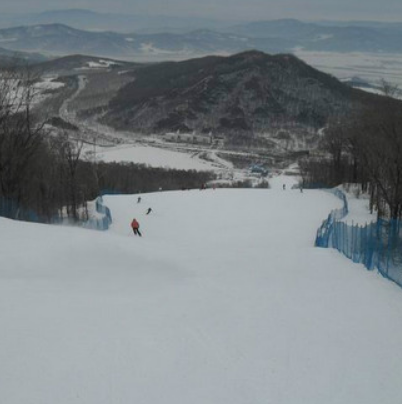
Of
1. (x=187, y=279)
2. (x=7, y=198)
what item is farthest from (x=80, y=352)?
(x=7, y=198)

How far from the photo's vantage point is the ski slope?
8.59m

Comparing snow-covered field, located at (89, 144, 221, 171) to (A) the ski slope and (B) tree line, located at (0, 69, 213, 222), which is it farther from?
(A) the ski slope

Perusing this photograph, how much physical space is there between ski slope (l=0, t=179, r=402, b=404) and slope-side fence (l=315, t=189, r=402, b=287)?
711 mm

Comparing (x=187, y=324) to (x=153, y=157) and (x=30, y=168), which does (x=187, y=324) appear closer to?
(x=30, y=168)

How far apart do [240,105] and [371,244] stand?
6824 inches

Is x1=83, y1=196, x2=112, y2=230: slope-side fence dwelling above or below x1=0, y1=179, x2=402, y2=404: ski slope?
below

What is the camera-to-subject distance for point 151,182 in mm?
86688

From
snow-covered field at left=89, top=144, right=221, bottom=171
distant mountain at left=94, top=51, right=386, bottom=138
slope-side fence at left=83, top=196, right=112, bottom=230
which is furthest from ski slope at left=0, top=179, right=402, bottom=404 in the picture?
distant mountain at left=94, top=51, right=386, bottom=138

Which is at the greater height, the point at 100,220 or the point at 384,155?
the point at 384,155

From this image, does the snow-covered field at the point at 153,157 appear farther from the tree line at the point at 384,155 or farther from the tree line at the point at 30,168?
the tree line at the point at 384,155

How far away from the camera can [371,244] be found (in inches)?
715

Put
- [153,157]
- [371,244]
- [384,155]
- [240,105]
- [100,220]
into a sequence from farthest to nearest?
1. [240,105]
2. [153,157]
3. [384,155]
4. [100,220]
5. [371,244]

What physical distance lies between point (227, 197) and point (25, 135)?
17.1 meters

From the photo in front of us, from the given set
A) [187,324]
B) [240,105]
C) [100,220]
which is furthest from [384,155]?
[240,105]
